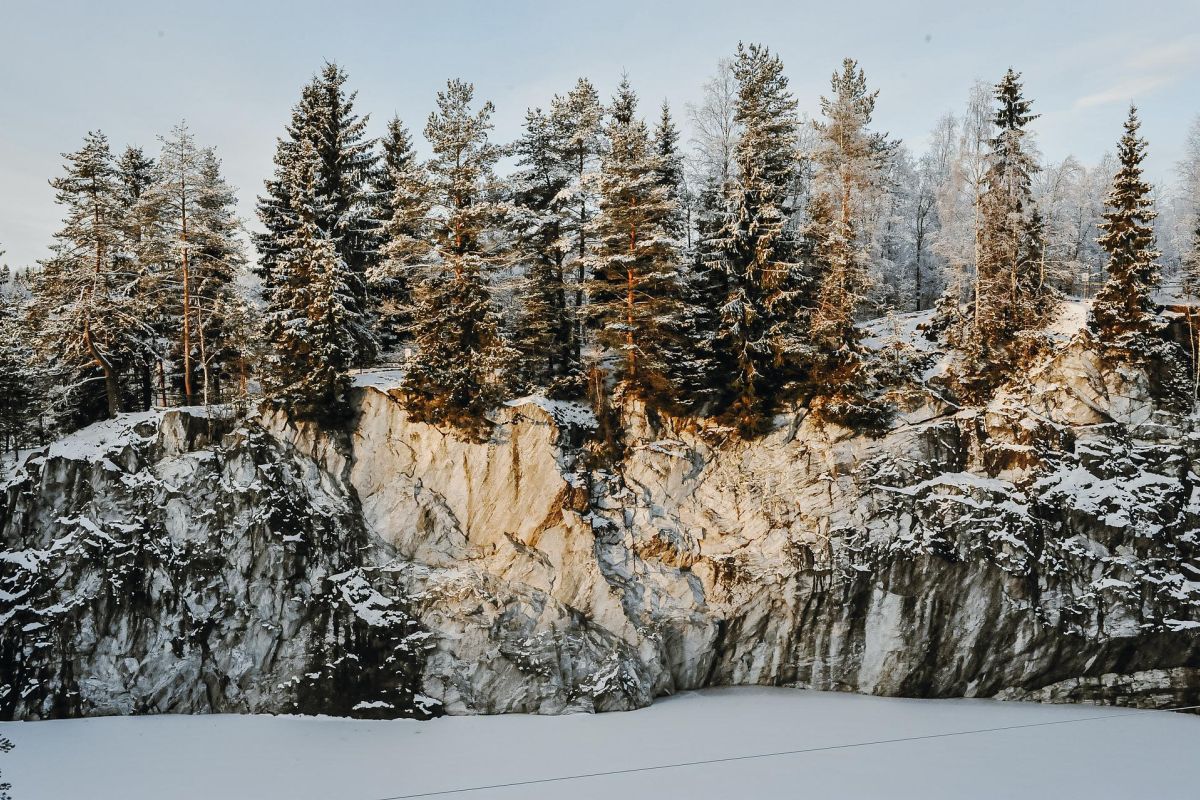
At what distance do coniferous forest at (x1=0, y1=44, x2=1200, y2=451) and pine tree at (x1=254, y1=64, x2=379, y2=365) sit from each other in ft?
0.38

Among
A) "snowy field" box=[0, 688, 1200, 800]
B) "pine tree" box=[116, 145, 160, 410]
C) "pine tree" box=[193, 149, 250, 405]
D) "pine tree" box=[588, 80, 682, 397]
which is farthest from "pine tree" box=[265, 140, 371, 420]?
"snowy field" box=[0, 688, 1200, 800]

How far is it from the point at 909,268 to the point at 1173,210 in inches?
1142

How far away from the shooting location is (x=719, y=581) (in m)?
19.0

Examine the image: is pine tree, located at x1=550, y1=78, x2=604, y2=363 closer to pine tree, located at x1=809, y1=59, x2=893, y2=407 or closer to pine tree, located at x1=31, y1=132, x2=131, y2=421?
pine tree, located at x1=809, y1=59, x2=893, y2=407

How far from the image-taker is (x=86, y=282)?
66.6ft

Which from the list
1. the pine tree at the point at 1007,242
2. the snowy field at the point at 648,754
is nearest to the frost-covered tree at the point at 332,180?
the snowy field at the point at 648,754

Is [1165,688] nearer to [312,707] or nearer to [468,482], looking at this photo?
[468,482]

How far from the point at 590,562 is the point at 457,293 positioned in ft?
31.0

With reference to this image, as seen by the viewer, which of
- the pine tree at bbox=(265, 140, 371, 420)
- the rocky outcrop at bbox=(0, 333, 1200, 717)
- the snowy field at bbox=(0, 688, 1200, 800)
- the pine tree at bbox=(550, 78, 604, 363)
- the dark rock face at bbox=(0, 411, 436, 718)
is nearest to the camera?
the snowy field at bbox=(0, 688, 1200, 800)

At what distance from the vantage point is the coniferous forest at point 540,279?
1930 cm

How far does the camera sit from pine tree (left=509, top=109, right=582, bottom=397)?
21.4 m

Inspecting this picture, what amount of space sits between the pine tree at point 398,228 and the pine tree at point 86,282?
839 cm

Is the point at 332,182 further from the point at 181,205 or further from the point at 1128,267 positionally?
the point at 1128,267

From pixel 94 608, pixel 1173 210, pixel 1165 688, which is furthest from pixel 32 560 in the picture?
pixel 1173 210
